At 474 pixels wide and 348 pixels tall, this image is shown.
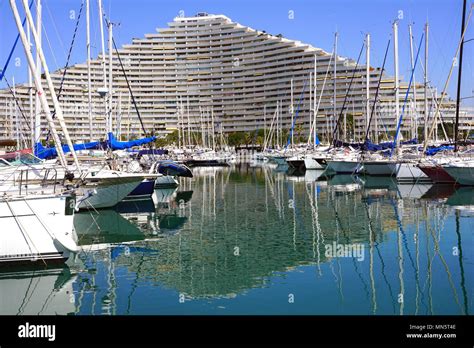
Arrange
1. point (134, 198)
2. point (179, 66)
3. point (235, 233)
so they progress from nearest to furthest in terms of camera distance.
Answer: point (235, 233) → point (134, 198) → point (179, 66)

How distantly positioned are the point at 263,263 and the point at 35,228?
6.29 m

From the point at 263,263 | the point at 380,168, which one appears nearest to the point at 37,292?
the point at 263,263

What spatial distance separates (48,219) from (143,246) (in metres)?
4.58

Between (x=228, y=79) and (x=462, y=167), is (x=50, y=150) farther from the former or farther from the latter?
(x=228, y=79)

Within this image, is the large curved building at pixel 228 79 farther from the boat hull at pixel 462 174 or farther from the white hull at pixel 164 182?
the boat hull at pixel 462 174

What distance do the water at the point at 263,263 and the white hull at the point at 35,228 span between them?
67cm

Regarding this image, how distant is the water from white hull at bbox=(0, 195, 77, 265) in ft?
2.20

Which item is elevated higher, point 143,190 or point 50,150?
point 50,150

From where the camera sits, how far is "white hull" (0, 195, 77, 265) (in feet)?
53.6

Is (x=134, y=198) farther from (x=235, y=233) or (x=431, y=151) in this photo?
(x=431, y=151)

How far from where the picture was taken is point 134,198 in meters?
34.5

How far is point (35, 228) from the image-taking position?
16438 millimetres

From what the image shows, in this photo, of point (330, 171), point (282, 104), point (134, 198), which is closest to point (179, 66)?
point (282, 104)

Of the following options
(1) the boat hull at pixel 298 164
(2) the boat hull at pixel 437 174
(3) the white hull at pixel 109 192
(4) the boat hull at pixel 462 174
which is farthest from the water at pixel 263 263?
(1) the boat hull at pixel 298 164
